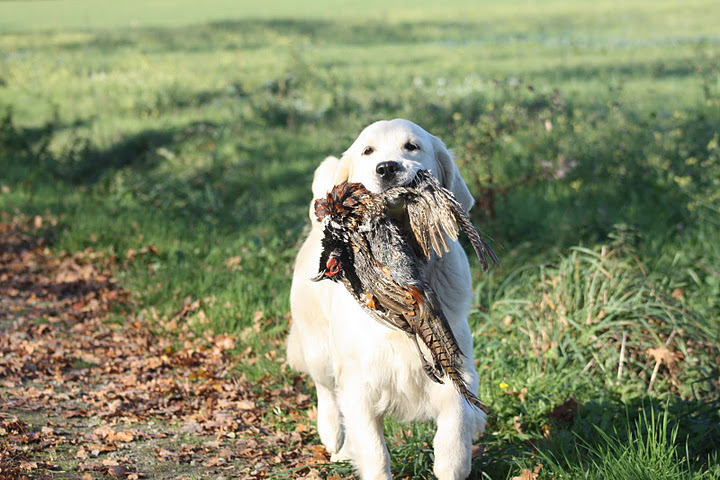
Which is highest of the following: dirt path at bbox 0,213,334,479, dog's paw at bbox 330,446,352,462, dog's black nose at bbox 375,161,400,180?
dog's black nose at bbox 375,161,400,180

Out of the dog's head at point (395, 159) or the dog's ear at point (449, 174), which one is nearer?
the dog's head at point (395, 159)

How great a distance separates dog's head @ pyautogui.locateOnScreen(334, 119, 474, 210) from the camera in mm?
3449

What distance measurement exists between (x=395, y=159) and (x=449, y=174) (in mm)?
553

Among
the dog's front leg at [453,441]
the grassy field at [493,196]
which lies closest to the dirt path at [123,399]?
the grassy field at [493,196]

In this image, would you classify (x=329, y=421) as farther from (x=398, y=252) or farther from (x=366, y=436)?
(x=398, y=252)

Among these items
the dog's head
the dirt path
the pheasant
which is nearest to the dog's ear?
the dog's head

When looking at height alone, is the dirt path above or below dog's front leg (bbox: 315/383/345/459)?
below

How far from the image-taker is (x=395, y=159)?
361cm

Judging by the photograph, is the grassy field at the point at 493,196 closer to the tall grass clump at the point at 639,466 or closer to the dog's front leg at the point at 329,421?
the tall grass clump at the point at 639,466

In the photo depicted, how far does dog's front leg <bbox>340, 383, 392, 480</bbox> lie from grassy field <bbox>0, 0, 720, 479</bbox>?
1.63ft

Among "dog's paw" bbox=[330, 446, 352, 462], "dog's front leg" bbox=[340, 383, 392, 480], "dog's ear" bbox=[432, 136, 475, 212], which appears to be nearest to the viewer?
"dog's front leg" bbox=[340, 383, 392, 480]

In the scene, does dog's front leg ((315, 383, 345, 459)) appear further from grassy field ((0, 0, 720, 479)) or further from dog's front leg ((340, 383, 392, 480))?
dog's front leg ((340, 383, 392, 480))

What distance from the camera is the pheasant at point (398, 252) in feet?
10.3

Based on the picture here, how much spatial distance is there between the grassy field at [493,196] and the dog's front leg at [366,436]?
1.63ft
